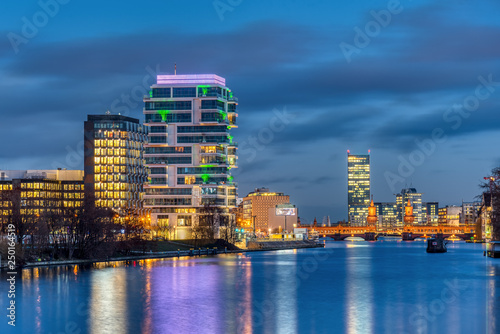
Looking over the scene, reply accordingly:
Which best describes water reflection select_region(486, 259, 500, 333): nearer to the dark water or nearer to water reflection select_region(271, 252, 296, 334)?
the dark water

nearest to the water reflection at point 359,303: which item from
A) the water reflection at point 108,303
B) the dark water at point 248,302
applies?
the dark water at point 248,302

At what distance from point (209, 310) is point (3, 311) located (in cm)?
2179

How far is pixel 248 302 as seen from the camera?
87.9 metres

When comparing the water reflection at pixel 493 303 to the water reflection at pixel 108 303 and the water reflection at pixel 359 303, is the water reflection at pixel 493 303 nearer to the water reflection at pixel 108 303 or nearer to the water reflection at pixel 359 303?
the water reflection at pixel 359 303

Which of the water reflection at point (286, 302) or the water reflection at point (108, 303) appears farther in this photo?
the water reflection at point (286, 302)

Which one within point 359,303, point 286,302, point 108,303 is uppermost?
point 108,303

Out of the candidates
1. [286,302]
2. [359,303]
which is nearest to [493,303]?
[359,303]

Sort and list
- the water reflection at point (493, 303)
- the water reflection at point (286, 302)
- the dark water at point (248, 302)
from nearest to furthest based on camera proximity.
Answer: the water reflection at point (493, 303)
the water reflection at point (286, 302)
the dark water at point (248, 302)

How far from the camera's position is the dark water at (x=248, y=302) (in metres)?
67.9

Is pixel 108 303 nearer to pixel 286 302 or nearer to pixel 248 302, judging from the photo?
pixel 248 302

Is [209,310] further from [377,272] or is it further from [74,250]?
[74,250]

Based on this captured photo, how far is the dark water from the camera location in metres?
67.9

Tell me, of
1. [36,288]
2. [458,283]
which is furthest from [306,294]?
[36,288]

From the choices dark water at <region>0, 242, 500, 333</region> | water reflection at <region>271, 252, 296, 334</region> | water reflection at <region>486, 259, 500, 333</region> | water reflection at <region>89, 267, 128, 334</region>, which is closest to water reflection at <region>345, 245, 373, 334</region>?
dark water at <region>0, 242, 500, 333</region>
